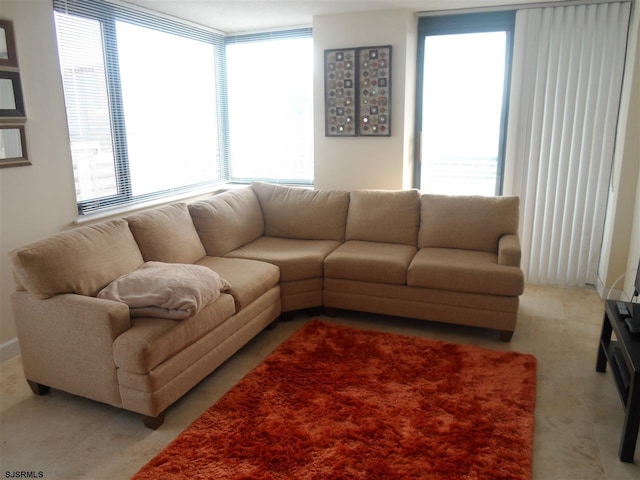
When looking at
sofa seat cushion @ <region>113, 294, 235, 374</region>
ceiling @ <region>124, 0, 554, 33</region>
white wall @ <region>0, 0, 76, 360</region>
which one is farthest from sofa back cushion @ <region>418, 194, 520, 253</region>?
white wall @ <region>0, 0, 76, 360</region>

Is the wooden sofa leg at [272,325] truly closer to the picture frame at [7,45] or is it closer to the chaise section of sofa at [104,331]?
the chaise section of sofa at [104,331]

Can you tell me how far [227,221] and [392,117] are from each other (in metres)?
1.69

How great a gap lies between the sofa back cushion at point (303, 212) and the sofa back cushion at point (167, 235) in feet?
2.62

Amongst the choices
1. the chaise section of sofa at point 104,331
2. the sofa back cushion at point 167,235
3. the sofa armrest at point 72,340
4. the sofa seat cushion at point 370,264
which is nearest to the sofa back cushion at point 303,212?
the sofa seat cushion at point 370,264

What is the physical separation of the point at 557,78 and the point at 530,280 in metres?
1.69

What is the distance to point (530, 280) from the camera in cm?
434

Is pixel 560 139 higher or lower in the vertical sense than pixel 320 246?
higher

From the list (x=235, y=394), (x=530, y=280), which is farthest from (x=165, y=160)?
(x=530, y=280)

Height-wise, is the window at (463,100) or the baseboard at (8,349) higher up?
the window at (463,100)

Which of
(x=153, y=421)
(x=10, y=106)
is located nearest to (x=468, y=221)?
(x=153, y=421)

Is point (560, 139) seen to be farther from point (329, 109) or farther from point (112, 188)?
point (112, 188)

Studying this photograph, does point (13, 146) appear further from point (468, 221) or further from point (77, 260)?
point (468, 221)

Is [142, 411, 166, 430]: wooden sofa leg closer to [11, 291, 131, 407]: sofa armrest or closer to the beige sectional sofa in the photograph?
the beige sectional sofa

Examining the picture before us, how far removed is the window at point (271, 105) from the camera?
4.79 meters
